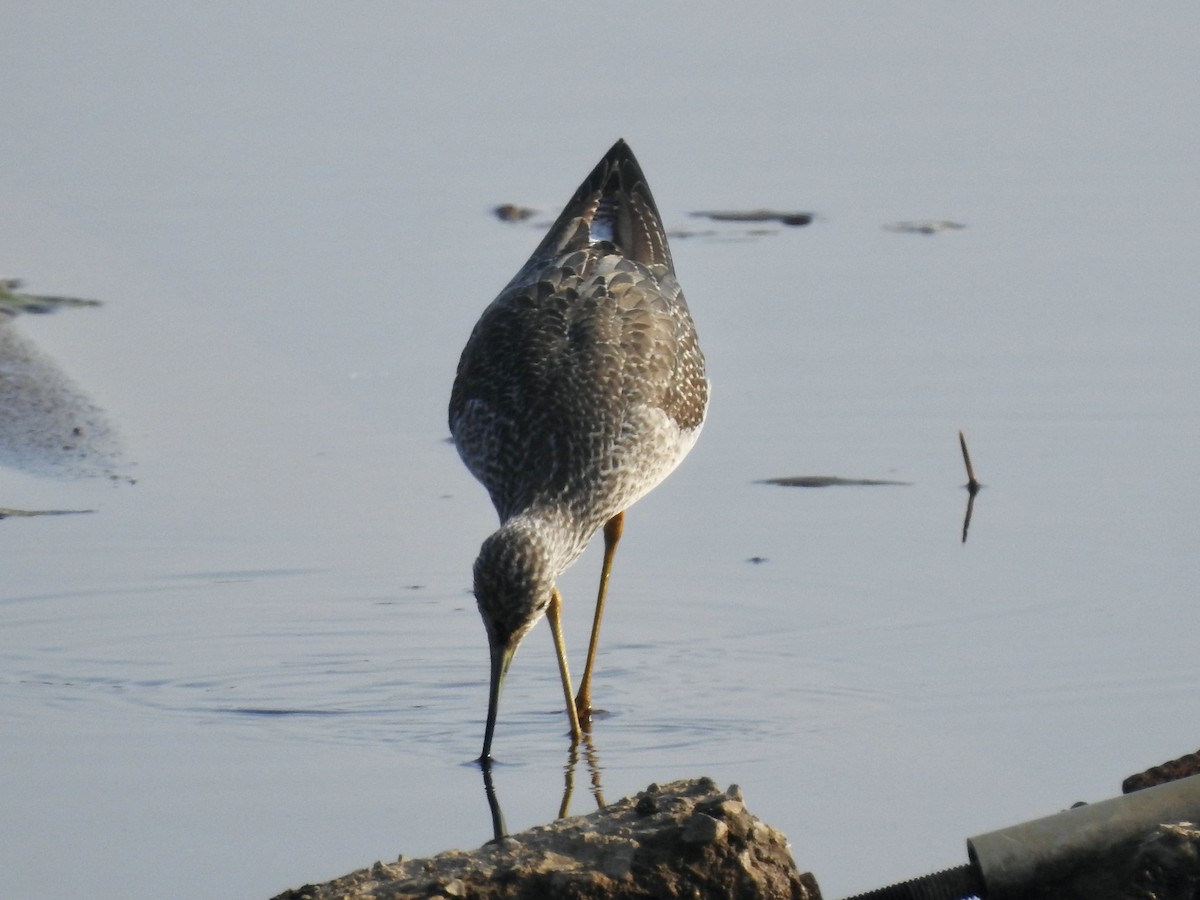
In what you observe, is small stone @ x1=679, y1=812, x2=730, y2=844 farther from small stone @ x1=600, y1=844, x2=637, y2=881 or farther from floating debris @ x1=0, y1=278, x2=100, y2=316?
floating debris @ x1=0, y1=278, x2=100, y2=316

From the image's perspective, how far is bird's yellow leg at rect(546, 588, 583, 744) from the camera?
7.87 m

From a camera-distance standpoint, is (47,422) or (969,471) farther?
(47,422)

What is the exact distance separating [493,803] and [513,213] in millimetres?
6780

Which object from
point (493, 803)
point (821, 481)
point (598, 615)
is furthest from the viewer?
point (821, 481)

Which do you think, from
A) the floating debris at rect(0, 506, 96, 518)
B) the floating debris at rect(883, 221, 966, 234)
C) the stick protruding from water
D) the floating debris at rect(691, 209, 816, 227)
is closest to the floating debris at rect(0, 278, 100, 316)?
the floating debris at rect(0, 506, 96, 518)

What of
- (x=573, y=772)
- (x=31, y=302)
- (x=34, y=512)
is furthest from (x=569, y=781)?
(x=31, y=302)

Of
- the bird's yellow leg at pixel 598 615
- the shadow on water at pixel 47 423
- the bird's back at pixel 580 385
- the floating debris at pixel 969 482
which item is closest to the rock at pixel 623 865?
the bird's yellow leg at pixel 598 615

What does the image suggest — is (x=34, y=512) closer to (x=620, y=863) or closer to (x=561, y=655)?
(x=561, y=655)

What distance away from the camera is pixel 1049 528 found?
9.45 m

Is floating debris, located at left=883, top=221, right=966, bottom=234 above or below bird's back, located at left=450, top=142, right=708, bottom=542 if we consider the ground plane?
above

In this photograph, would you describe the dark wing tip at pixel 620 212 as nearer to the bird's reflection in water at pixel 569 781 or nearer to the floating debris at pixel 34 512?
the floating debris at pixel 34 512

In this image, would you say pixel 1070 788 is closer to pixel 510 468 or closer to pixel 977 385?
pixel 510 468

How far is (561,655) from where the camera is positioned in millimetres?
8227

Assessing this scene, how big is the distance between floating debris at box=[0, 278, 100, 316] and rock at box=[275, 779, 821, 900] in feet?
24.4
